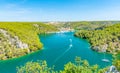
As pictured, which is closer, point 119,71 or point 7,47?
point 119,71

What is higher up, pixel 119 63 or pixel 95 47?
pixel 119 63

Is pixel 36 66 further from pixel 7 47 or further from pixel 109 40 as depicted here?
pixel 109 40

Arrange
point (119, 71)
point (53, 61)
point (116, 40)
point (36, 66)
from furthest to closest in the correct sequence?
point (116, 40) < point (53, 61) < point (36, 66) < point (119, 71)

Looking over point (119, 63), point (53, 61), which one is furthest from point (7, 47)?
point (119, 63)

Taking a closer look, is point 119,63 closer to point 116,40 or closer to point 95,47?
point 95,47

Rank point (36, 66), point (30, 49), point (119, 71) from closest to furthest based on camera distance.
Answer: point (119, 71) → point (36, 66) → point (30, 49)

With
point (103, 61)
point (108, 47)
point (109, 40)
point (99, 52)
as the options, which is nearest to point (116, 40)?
point (109, 40)

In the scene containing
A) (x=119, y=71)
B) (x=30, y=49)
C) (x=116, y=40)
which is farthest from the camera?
(x=116, y=40)

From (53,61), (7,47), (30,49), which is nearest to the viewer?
(53,61)

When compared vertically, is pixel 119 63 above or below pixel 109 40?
above
